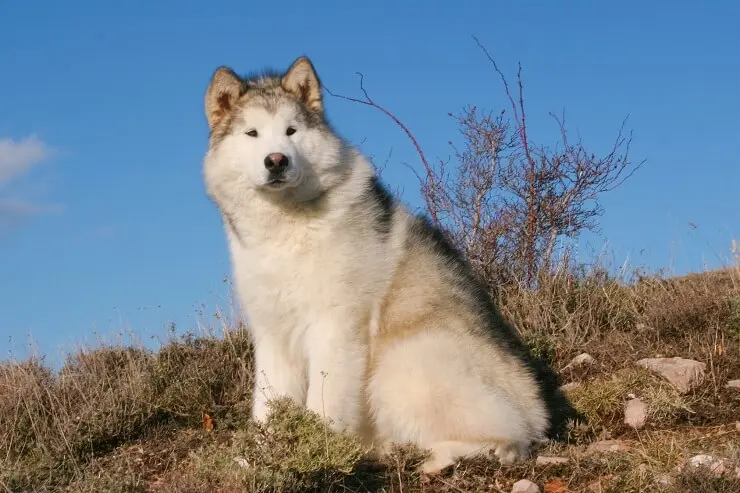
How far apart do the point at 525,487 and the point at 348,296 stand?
56.9 inches

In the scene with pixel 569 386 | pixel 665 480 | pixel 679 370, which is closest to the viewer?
pixel 665 480

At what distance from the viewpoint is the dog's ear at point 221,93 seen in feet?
17.4

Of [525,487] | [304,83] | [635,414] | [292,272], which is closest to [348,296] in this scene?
[292,272]

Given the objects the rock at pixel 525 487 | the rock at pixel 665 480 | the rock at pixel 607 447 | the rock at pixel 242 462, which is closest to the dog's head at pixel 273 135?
the rock at pixel 242 462

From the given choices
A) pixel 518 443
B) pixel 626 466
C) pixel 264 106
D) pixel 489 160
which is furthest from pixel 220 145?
pixel 489 160

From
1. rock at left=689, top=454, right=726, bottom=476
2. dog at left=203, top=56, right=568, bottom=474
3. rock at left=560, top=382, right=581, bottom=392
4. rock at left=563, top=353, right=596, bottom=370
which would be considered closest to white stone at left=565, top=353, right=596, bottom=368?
rock at left=563, top=353, right=596, bottom=370

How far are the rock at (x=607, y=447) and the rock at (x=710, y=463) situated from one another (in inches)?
26.5

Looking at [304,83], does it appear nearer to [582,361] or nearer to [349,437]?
[349,437]

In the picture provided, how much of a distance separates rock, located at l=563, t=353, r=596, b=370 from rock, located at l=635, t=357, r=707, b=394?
457 millimetres

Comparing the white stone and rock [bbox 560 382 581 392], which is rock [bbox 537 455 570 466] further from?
the white stone

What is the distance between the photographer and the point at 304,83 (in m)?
5.38

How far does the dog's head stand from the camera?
491cm

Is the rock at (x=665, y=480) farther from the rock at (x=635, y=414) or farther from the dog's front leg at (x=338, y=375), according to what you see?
the dog's front leg at (x=338, y=375)

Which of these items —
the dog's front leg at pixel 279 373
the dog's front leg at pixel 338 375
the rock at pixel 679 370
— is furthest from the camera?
the rock at pixel 679 370
